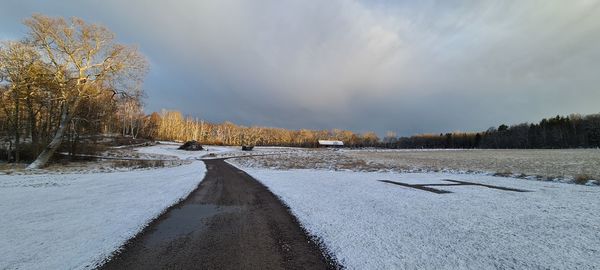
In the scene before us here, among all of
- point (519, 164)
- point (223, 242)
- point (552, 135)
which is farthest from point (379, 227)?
point (552, 135)

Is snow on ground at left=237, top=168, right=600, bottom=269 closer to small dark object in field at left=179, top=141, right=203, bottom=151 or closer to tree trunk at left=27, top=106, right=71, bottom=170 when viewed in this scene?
tree trunk at left=27, top=106, right=71, bottom=170

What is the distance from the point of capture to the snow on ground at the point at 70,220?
539 cm

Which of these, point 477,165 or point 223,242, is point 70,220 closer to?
point 223,242

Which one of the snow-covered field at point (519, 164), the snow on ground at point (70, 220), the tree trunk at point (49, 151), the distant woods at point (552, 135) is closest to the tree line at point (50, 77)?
the tree trunk at point (49, 151)

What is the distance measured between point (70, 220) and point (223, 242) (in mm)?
4737

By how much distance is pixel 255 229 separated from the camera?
7.61 meters

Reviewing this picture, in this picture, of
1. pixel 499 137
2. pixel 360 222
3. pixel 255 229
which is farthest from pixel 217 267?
pixel 499 137

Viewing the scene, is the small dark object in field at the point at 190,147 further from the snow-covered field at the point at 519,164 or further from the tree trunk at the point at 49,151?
the snow-covered field at the point at 519,164

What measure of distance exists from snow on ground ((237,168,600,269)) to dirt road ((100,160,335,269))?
639 mm

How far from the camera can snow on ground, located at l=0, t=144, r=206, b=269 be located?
539 cm

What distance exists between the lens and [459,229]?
22.4 ft

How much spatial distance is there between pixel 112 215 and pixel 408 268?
8.36 m

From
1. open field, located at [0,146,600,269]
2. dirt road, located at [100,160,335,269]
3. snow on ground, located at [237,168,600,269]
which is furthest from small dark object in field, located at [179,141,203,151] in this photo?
snow on ground, located at [237,168,600,269]

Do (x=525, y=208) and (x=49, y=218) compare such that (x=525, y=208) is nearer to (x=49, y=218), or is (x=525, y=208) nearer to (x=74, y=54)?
(x=49, y=218)
